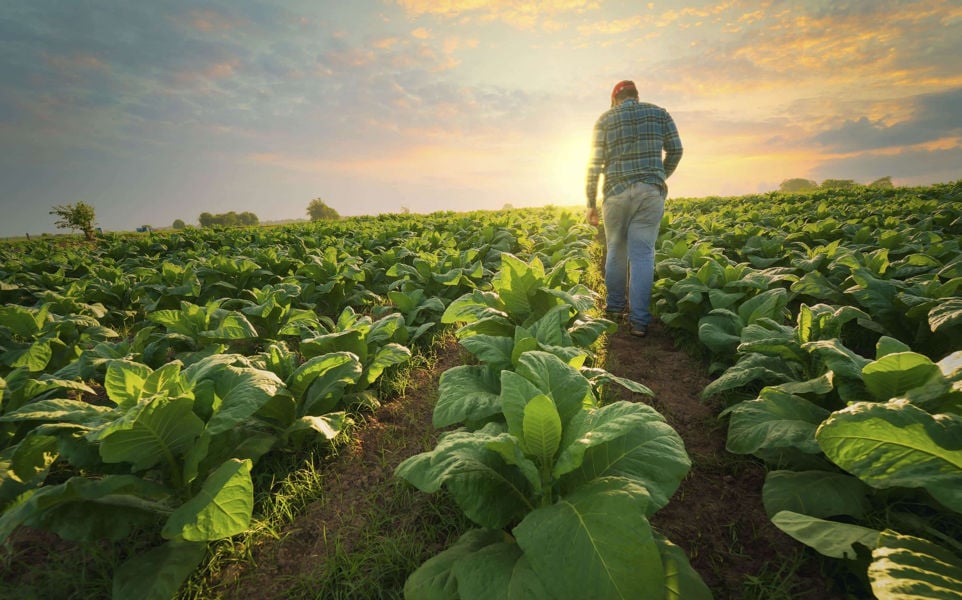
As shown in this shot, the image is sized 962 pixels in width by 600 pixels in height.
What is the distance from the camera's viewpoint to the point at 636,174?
Result: 4.36 meters

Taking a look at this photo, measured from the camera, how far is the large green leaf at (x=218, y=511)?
5.05 ft

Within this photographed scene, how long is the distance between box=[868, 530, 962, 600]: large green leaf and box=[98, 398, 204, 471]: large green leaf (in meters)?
2.60

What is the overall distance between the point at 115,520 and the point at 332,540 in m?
0.97

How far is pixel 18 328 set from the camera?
12.7 feet

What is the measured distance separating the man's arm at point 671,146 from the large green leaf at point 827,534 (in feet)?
13.4

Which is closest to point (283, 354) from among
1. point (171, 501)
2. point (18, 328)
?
point (171, 501)

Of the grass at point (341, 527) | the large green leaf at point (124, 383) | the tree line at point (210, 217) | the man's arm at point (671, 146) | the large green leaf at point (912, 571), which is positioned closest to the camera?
the large green leaf at point (912, 571)

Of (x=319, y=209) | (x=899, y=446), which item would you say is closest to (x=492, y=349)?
(x=899, y=446)

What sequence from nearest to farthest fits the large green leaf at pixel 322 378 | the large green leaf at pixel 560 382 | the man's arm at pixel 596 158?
the large green leaf at pixel 560 382 → the large green leaf at pixel 322 378 → the man's arm at pixel 596 158

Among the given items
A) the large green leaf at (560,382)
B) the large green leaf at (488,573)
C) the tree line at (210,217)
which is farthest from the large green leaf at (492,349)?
the tree line at (210,217)

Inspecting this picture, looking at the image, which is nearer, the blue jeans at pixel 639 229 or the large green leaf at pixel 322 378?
the large green leaf at pixel 322 378

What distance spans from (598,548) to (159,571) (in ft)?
6.13

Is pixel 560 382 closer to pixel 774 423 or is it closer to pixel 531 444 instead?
pixel 531 444

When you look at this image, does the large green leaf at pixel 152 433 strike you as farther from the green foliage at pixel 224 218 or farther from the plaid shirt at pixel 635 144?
the green foliage at pixel 224 218
